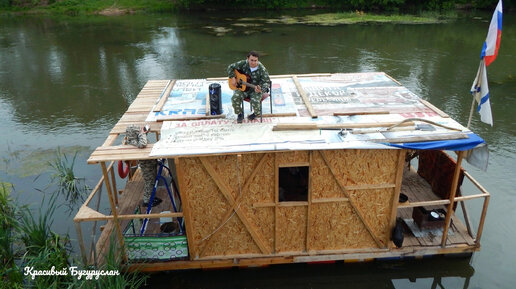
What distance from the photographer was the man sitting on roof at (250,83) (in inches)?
342

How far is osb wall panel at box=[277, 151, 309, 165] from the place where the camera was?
310 inches

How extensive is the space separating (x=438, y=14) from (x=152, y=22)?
33298mm

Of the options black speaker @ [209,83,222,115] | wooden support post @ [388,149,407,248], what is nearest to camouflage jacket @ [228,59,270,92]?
black speaker @ [209,83,222,115]

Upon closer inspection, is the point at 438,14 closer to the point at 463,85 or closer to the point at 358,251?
the point at 463,85

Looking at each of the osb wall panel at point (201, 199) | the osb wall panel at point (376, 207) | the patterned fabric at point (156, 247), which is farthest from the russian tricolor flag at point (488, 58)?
the patterned fabric at point (156, 247)

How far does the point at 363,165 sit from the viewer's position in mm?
8078

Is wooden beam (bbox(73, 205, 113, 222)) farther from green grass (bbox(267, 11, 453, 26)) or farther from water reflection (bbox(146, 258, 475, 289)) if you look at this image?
green grass (bbox(267, 11, 453, 26))

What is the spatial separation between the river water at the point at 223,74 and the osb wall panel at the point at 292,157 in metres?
3.21

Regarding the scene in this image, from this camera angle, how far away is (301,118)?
8.90 metres

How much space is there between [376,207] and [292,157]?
2283mm

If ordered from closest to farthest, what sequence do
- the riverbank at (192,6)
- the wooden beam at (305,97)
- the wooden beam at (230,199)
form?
the wooden beam at (230,199), the wooden beam at (305,97), the riverbank at (192,6)

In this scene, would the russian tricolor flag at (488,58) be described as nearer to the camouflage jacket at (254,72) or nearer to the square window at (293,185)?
the square window at (293,185)

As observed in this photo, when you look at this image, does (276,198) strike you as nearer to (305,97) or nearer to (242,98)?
(242,98)

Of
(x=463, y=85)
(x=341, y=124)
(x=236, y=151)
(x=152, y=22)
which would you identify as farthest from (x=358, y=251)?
(x=152, y=22)
